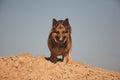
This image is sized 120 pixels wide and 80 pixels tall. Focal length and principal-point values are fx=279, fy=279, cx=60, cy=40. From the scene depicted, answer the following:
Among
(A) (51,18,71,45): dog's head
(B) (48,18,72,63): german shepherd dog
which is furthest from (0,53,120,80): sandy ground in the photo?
(A) (51,18,71,45): dog's head

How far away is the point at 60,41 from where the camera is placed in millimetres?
15844

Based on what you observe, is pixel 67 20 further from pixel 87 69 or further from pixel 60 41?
pixel 87 69

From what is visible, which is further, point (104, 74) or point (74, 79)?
point (104, 74)

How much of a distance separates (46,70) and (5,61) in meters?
2.43

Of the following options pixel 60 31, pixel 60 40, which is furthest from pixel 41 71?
pixel 60 31

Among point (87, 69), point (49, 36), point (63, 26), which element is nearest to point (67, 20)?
point (63, 26)

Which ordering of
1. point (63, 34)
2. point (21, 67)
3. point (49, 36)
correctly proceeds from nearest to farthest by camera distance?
1. point (21, 67)
2. point (63, 34)
3. point (49, 36)

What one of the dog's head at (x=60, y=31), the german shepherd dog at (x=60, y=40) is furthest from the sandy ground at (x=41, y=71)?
the dog's head at (x=60, y=31)

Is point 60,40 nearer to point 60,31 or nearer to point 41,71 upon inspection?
point 60,31

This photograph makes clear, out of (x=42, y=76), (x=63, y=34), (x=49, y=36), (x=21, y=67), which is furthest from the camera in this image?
(x=49, y=36)

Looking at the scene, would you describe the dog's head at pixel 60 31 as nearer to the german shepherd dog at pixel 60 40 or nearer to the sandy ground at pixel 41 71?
the german shepherd dog at pixel 60 40

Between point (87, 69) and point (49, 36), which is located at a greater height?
point (49, 36)

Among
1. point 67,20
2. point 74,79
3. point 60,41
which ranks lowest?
point 74,79

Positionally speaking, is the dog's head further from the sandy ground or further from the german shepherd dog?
the sandy ground
